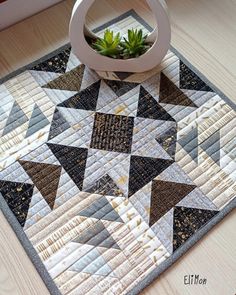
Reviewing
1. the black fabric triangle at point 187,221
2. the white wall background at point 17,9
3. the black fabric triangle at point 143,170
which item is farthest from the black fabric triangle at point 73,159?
the white wall background at point 17,9

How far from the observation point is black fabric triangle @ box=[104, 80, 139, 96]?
1.11 m

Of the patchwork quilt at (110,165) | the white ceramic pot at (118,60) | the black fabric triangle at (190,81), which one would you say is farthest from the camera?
the black fabric triangle at (190,81)

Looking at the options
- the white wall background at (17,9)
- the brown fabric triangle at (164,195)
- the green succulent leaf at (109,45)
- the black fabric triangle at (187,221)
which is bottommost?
the black fabric triangle at (187,221)

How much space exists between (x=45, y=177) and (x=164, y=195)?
290 millimetres

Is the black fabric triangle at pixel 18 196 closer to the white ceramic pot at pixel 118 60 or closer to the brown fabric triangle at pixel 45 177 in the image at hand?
the brown fabric triangle at pixel 45 177

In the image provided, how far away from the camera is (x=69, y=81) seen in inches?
44.4

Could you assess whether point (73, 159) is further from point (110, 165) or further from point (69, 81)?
point (69, 81)

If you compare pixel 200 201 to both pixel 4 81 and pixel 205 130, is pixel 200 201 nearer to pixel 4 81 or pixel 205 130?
pixel 205 130

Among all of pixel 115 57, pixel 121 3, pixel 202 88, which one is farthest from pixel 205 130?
pixel 121 3

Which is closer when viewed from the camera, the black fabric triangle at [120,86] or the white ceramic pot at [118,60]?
the white ceramic pot at [118,60]

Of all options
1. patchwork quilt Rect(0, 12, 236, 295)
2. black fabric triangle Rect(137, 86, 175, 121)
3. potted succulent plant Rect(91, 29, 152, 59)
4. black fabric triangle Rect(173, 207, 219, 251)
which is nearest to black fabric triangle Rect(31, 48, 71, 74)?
patchwork quilt Rect(0, 12, 236, 295)

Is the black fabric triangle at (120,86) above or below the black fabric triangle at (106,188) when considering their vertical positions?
above

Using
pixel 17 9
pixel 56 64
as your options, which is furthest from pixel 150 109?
pixel 17 9

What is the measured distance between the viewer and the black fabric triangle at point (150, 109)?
106 cm
